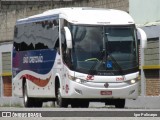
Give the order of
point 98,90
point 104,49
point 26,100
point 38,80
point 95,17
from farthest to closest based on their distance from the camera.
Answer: point 26,100
point 38,80
point 95,17
point 104,49
point 98,90

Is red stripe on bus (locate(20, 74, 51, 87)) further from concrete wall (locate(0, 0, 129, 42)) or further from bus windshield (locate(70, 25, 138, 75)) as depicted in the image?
concrete wall (locate(0, 0, 129, 42))

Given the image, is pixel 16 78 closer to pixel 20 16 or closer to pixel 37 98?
pixel 37 98

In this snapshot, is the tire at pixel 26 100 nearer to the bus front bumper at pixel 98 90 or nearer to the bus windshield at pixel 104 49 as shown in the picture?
the bus front bumper at pixel 98 90

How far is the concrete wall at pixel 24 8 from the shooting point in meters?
40.2

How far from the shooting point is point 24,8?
4912 centimetres

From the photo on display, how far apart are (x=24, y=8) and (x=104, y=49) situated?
2214cm

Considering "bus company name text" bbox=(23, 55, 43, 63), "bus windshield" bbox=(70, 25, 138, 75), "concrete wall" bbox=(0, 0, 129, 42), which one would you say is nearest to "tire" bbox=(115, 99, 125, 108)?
"bus windshield" bbox=(70, 25, 138, 75)

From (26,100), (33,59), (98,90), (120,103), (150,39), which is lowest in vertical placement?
(26,100)

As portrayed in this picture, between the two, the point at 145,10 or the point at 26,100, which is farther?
the point at 145,10

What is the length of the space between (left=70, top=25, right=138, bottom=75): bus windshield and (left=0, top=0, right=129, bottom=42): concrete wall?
10.9 m

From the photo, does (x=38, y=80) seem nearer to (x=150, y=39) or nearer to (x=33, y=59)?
(x=33, y=59)

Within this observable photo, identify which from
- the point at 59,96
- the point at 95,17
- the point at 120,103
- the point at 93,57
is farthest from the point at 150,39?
the point at 93,57

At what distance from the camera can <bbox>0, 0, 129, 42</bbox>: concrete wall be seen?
40.2m

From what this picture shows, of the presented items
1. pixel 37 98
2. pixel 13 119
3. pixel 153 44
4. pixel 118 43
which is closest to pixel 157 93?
pixel 153 44
